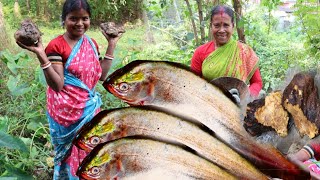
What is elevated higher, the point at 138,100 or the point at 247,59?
the point at 138,100

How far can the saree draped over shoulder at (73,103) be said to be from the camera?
6.12ft

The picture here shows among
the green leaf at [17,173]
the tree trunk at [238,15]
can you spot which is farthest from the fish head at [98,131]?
the tree trunk at [238,15]

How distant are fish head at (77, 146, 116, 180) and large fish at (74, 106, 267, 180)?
0.22 feet

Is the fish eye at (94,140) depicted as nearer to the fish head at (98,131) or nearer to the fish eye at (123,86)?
the fish head at (98,131)

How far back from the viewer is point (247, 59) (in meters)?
1.54

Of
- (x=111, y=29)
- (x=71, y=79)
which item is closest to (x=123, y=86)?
(x=111, y=29)

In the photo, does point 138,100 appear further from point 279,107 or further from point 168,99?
point 279,107

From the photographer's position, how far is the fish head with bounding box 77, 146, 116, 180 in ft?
2.74

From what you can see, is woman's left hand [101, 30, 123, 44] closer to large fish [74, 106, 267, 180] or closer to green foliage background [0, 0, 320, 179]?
green foliage background [0, 0, 320, 179]

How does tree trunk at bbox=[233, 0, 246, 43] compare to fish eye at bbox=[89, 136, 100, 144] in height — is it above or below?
below

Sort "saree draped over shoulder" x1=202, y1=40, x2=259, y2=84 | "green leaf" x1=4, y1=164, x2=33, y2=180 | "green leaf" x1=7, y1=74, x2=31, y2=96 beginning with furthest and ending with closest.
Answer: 1. "green leaf" x1=7, y1=74, x2=31, y2=96
2. "green leaf" x1=4, y1=164, x2=33, y2=180
3. "saree draped over shoulder" x1=202, y1=40, x2=259, y2=84

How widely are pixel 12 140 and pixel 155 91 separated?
4.07 feet

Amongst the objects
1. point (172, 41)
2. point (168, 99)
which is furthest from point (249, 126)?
point (172, 41)

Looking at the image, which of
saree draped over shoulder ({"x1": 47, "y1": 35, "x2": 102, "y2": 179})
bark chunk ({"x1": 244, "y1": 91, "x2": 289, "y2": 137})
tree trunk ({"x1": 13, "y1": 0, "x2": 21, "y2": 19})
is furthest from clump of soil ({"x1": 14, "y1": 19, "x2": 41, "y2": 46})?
tree trunk ({"x1": 13, "y1": 0, "x2": 21, "y2": 19})
